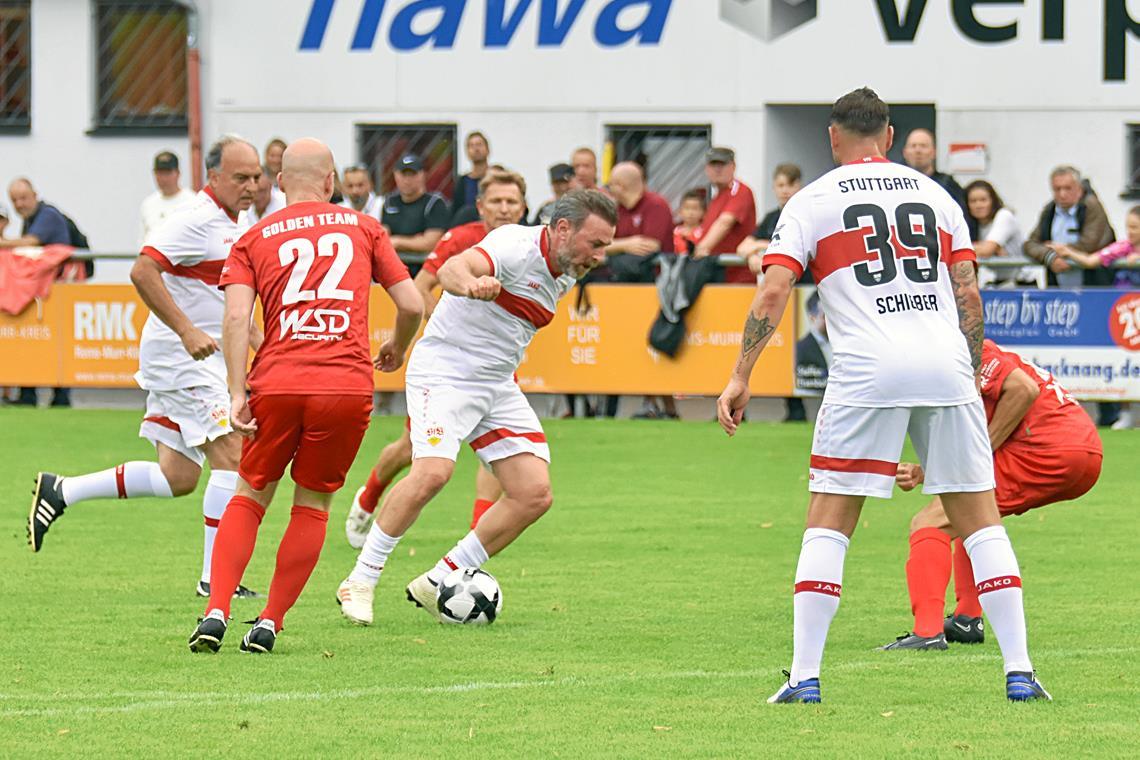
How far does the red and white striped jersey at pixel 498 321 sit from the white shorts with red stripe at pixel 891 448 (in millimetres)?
2240

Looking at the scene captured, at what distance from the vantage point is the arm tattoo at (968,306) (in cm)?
704

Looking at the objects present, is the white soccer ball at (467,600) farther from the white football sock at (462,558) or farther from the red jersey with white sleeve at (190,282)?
the red jersey with white sleeve at (190,282)

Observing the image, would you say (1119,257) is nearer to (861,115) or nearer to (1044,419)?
(1044,419)

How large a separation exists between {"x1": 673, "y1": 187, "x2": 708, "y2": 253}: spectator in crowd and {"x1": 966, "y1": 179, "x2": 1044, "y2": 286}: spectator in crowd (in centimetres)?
240

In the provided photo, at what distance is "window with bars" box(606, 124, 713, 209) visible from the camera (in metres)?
24.2

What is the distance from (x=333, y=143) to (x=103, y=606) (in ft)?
53.7

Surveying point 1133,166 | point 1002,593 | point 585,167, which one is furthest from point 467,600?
point 1133,166

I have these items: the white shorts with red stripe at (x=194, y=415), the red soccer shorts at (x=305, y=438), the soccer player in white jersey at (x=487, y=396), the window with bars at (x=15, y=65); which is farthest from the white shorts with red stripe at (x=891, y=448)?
the window with bars at (x=15, y=65)

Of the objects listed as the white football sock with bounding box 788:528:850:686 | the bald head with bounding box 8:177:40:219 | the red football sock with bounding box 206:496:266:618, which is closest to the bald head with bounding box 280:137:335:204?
the red football sock with bounding box 206:496:266:618

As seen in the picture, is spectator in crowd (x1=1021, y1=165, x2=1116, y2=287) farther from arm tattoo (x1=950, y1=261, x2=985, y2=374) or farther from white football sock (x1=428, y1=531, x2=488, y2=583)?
arm tattoo (x1=950, y1=261, x2=985, y2=374)

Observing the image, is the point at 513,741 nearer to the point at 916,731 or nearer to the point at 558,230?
the point at 916,731

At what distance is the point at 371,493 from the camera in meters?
11.3

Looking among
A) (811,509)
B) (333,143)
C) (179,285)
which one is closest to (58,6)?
(333,143)

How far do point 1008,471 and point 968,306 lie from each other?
60.4 inches
